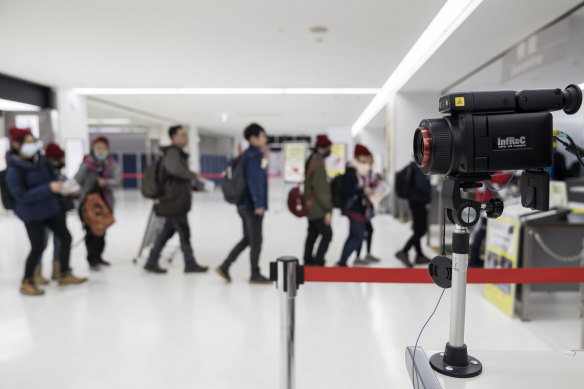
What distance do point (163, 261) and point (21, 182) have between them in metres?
1.83

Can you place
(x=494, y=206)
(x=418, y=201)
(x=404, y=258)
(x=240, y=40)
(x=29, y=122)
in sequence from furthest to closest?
(x=29, y=122)
(x=240, y=40)
(x=404, y=258)
(x=418, y=201)
(x=494, y=206)

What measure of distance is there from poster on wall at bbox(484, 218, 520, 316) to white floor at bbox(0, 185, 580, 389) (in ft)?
0.35

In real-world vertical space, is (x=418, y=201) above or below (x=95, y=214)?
above

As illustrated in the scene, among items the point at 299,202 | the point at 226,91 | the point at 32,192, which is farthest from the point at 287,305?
the point at 226,91

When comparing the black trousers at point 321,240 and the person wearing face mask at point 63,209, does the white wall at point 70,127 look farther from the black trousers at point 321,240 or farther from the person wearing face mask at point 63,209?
the black trousers at point 321,240

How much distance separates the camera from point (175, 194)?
13.3 ft

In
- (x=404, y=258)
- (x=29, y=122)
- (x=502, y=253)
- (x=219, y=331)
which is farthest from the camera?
(x=29, y=122)

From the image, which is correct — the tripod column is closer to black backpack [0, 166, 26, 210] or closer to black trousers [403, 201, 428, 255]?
black trousers [403, 201, 428, 255]

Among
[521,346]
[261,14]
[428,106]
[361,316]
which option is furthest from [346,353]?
[428,106]

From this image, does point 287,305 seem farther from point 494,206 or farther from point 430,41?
point 430,41

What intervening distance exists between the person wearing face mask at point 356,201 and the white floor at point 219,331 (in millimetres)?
493

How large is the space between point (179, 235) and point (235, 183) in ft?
3.14

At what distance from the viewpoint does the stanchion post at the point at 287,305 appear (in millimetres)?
1407

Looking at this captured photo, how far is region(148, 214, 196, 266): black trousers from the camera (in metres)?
4.10
